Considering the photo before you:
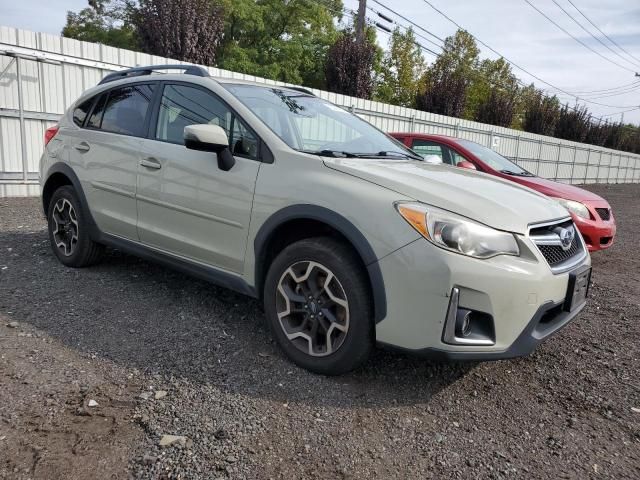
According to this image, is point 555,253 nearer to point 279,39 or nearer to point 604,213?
point 604,213

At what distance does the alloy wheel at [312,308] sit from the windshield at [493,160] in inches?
186

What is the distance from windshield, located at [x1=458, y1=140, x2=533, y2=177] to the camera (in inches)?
266

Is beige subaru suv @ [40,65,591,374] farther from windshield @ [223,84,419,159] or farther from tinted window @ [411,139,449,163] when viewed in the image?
tinted window @ [411,139,449,163]

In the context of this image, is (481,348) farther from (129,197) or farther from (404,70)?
(404,70)

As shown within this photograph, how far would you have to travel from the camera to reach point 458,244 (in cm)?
237

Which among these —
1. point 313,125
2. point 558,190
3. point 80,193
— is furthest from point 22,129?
point 558,190

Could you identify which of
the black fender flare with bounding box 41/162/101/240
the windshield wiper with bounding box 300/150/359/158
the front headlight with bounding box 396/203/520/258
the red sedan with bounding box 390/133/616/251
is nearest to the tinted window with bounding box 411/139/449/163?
the red sedan with bounding box 390/133/616/251

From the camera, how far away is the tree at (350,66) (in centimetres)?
2025

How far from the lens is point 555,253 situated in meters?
2.74

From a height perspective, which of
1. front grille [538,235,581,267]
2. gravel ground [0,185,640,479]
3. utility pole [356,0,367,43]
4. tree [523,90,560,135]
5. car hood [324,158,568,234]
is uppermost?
utility pole [356,0,367,43]

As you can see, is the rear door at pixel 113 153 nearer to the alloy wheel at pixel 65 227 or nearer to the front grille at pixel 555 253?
the alloy wheel at pixel 65 227

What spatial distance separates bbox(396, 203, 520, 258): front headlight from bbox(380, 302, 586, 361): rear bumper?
0.38 metres

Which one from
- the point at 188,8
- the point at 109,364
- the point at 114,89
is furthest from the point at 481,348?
the point at 188,8

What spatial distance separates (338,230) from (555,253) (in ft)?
4.01
